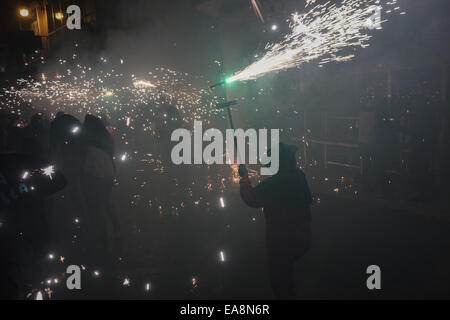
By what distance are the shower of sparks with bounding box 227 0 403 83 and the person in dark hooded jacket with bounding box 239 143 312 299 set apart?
3.81m

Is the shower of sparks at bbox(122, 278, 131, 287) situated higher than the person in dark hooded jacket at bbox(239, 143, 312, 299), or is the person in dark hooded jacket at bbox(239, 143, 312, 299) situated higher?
the person in dark hooded jacket at bbox(239, 143, 312, 299)

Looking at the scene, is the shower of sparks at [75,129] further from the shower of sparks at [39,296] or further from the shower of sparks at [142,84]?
the shower of sparks at [142,84]

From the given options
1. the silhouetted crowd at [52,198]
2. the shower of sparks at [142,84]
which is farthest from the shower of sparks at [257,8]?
the shower of sparks at [142,84]

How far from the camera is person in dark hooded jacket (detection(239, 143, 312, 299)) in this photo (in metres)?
3.27

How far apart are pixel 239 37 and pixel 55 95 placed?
2142 centimetres

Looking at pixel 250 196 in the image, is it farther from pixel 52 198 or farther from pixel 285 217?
pixel 52 198

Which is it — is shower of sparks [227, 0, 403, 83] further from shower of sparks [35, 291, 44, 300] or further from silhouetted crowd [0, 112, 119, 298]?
shower of sparks [35, 291, 44, 300]

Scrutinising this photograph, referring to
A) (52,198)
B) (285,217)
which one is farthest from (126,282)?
(52,198)

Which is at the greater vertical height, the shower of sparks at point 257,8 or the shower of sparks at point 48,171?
the shower of sparks at point 257,8

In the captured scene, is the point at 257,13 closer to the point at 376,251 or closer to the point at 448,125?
the point at 448,125

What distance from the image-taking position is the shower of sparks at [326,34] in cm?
652

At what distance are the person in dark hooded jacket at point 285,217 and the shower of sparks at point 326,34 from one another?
12.5 feet

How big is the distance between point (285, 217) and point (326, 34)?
5.76 meters

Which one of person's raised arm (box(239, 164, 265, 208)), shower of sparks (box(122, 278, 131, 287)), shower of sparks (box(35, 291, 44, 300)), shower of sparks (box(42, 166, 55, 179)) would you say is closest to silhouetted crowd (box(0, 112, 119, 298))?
shower of sparks (box(42, 166, 55, 179))
